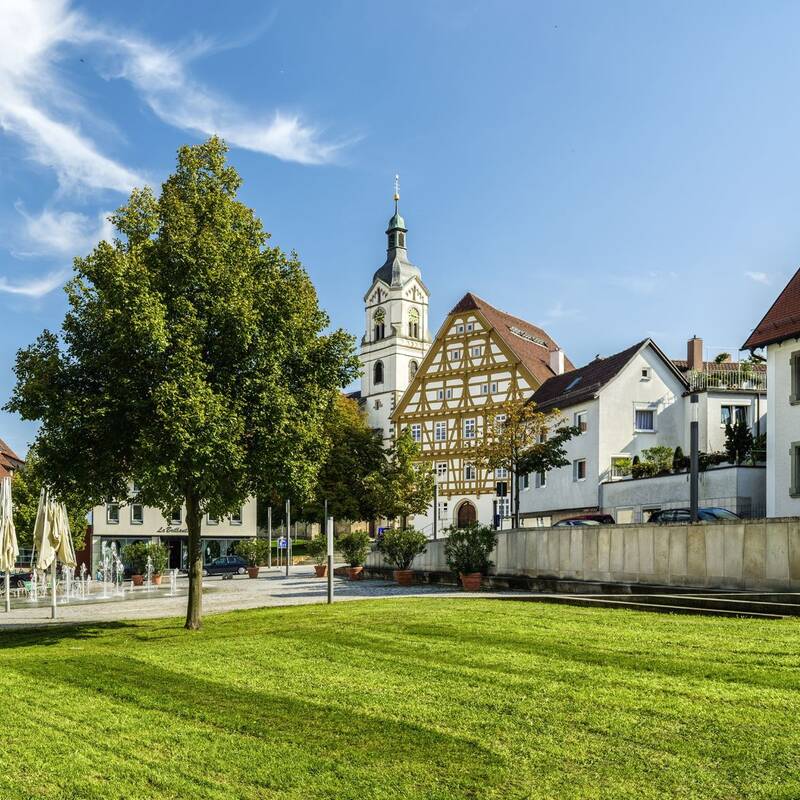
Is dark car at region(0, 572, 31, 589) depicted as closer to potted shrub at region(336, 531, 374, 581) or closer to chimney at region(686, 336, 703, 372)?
potted shrub at region(336, 531, 374, 581)

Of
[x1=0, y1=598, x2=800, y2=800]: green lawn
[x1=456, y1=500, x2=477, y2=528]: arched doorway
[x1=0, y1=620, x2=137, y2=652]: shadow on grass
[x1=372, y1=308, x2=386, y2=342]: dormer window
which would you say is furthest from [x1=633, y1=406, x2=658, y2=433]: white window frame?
[x1=372, y1=308, x2=386, y2=342]: dormer window

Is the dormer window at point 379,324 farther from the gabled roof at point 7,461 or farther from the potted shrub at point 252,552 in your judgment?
the potted shrub at point 252,552

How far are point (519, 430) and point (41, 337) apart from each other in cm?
2177

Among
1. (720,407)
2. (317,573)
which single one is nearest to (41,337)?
(317,573)

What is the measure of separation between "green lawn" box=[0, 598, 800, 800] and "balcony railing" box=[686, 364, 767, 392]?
3202cm

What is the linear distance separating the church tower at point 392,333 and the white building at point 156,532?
38502 millimetres

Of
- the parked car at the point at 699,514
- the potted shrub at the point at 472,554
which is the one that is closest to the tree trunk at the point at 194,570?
the potted shrub at the point at 472,554

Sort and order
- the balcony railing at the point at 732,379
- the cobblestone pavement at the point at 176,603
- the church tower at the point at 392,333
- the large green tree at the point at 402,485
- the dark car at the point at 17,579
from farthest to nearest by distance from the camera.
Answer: the church tower at the point at 392,333
the large green tree at the point at 402,485
the balcony railing at the point at 732,379
the dark car at the point at 17,579
the cobblestone pavement at the point at 176,603

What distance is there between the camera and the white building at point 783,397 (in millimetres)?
29766

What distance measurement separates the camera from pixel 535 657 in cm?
1118

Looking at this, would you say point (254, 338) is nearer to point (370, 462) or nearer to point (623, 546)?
point (623, 546)

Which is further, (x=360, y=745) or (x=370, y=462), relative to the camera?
(x=370, y=462)

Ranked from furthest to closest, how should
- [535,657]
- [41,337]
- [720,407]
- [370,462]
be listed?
[370,462], [720,407], [41,337], [535,657]

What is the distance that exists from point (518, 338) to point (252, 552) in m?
30.4
